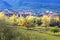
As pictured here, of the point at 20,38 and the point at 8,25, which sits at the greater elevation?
the point at 8,25

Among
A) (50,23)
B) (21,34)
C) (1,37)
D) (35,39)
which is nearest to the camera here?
(1,37)

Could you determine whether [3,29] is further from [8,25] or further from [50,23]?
[50,23]

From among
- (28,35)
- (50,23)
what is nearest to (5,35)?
(28,35)

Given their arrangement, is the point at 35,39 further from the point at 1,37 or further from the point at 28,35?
the point at 1,37

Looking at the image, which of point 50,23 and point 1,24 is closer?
point 1,24

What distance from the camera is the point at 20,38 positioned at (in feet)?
29.5

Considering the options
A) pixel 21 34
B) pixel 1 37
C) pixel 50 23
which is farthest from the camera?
pixel 50 23

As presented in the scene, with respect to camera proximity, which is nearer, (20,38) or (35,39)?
(20,38)

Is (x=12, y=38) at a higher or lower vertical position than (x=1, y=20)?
lower

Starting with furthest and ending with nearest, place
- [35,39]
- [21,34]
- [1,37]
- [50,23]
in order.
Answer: [50,23] → [35,39] → [21,34] → [1,37]

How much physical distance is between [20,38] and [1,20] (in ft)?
3.53

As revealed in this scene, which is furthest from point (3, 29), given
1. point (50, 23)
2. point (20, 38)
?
point (50, 23)

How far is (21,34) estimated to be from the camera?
30.1ft

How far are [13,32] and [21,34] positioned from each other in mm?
439
